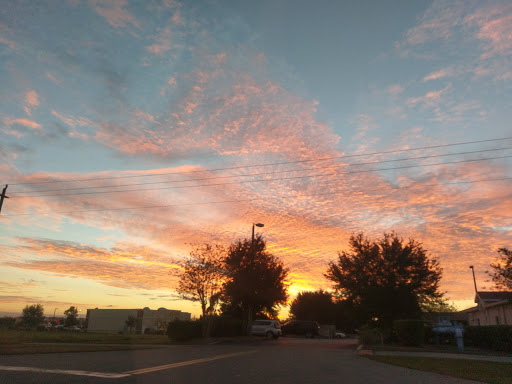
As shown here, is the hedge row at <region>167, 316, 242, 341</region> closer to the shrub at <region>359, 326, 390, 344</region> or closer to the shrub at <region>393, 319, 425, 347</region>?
the shrub at <region>359, 326, 390, 344</region>

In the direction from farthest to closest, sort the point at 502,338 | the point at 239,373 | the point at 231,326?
the point at 231,326 < the point at 502,338 < the point at 239,373

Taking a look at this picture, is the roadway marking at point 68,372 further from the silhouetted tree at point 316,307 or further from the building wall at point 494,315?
the silhouetted tree at point 316,307

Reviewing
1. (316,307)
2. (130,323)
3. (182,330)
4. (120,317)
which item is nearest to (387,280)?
(182,330)

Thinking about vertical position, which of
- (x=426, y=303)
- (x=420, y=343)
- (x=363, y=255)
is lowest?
(x=420, y=343)

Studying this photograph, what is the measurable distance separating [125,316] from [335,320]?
130ft

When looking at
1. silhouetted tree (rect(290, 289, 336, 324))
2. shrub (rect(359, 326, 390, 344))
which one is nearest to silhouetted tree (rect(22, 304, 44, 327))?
silhouetted tree (rect(290, 289, 336, 324))

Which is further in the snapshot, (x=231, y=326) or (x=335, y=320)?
(x=335, y=320)

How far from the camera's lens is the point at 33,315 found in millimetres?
94625

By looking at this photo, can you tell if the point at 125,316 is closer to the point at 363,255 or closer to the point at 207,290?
Answer: the point at 207,290

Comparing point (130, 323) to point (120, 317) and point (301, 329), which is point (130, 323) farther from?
point (301, 329)

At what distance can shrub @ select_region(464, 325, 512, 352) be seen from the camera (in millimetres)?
22859

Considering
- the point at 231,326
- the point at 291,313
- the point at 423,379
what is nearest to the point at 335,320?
the point at 291,313

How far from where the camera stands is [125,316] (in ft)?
234

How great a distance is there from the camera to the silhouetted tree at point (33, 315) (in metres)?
89.5
